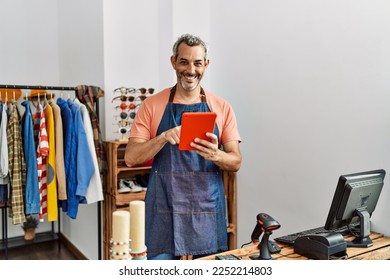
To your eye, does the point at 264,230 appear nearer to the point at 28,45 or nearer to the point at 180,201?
the point at 180,201

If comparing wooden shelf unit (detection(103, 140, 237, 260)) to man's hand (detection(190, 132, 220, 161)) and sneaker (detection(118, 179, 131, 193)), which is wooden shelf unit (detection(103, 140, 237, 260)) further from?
man's hand (detection(190, 132, 220, 161))

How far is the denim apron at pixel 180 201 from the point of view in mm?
1911

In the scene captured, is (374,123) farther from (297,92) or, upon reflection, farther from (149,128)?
(149,128)

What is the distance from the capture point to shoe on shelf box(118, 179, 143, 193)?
2.91 m

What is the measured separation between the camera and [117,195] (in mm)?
2867

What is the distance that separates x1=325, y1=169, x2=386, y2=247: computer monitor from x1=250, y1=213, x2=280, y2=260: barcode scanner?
0.34 meters

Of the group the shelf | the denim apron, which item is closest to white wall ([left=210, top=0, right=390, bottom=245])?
the denim apron

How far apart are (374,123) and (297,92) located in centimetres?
56

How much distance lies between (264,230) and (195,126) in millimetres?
529

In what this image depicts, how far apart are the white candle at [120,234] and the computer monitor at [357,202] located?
1098 mm

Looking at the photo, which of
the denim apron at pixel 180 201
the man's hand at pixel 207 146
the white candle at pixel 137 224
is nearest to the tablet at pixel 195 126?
the man's hand at pixel 207 146

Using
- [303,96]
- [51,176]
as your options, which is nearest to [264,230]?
[303,96]

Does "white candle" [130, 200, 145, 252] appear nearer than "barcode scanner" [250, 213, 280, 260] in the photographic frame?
Yes
